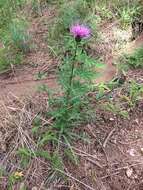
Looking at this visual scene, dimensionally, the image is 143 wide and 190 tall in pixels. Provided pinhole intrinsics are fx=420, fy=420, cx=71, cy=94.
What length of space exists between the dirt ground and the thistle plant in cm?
12

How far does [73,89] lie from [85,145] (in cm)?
44

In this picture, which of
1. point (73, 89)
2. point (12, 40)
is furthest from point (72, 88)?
point (12, 40)

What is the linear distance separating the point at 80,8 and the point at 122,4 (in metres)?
0.47

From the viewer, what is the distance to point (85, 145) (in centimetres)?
299

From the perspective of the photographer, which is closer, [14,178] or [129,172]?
[14,178]

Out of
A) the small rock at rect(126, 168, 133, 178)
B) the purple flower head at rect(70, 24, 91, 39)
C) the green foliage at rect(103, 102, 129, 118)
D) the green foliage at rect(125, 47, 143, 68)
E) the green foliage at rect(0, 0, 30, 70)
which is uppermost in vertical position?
the purple flower head at rect(70, 24, 91, 39)

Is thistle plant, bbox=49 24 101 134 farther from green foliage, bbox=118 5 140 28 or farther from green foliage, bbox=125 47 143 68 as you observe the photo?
green foliage, bbox=118 5 140 28

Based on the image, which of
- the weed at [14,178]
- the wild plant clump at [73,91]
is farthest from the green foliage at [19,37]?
the weed at [14,178]

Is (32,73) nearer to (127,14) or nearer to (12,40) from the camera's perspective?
(12,40)

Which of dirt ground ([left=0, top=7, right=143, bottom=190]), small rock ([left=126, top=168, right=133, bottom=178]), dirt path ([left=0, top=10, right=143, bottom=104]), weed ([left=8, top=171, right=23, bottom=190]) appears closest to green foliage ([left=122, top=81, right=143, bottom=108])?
dirt ground ([left=0, top=7, right=143, bottom=190])

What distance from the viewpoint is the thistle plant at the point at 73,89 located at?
2801 mm

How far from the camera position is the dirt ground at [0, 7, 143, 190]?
282 cm

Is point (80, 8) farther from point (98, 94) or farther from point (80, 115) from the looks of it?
point (80, 115)

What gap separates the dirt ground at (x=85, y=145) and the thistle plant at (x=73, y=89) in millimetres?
116
